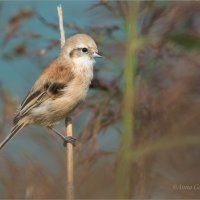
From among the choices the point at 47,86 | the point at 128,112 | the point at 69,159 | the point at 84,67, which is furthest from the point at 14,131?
the point at 128,112

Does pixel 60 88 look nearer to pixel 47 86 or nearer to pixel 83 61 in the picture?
pixel 47 86

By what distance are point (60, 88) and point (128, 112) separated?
1.88 meters

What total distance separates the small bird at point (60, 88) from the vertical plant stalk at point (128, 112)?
1.62 meters

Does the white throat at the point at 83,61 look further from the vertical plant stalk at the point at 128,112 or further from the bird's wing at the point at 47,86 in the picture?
the vertical plant stalk at the point at 128,112

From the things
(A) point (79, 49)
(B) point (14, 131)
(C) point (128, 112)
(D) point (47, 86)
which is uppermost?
(A) point (79, 49)

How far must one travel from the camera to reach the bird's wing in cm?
292

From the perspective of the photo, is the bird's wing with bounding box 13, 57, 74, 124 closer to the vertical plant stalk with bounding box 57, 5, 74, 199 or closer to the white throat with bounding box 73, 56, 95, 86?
the white throat with bounding box 73, 56, 95, 86

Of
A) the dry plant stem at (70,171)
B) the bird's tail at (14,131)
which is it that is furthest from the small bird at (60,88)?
the dry plant stem at (70,171)

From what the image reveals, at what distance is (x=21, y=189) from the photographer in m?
1.98

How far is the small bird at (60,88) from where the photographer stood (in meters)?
2.93

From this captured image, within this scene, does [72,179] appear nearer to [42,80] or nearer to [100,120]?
[100,120]

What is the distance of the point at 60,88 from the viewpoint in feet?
9.93

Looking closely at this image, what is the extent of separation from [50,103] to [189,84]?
1.78m

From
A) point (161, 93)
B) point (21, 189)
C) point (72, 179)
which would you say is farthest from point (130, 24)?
point (21, 189)
